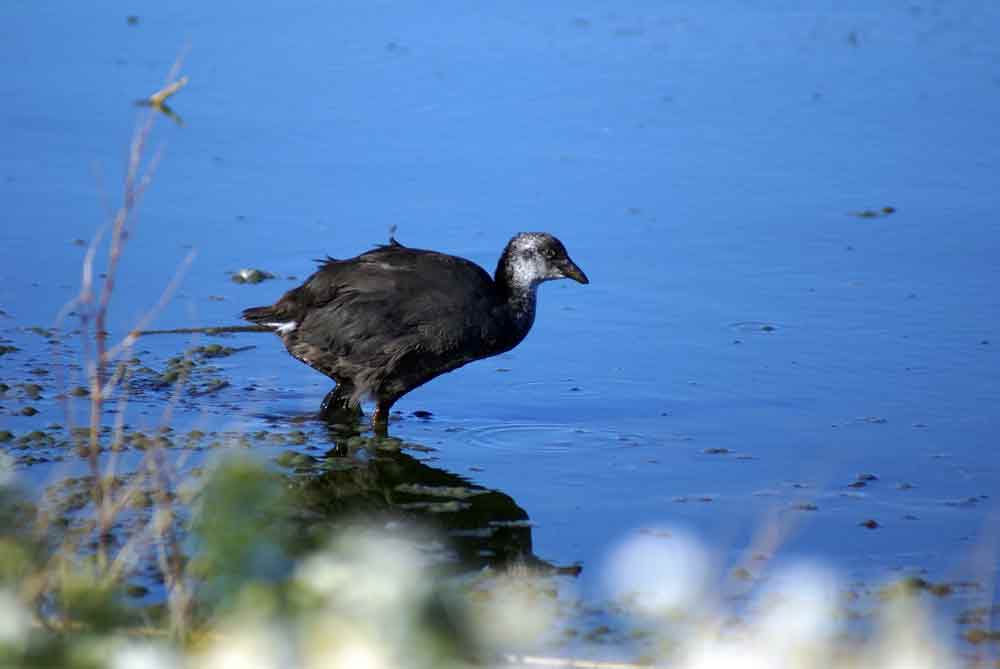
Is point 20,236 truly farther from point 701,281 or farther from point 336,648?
point 336,648

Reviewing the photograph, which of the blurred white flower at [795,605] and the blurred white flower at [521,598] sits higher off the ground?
the blurred white flower at [795,605]

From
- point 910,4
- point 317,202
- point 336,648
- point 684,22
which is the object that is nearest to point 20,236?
point 317,202

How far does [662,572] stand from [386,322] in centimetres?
240

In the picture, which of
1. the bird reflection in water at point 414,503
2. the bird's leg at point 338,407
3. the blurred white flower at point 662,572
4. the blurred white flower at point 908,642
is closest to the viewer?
the blurred white flower at point 908,642

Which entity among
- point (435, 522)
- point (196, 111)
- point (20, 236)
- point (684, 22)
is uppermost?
point (684, 22)

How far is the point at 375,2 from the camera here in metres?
14.2

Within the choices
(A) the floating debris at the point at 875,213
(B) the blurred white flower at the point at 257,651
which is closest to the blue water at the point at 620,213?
(A) the floating debris at the point at 875,213

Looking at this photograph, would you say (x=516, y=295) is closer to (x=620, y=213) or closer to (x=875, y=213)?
(x=620, y=213)

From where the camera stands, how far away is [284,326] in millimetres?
Answer: 7758

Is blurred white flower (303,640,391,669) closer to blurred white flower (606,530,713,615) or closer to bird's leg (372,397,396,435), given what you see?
blurred white flower (606,530,713,615)

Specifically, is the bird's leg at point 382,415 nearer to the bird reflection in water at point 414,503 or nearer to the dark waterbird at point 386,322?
the dark waterbird at point 386,322

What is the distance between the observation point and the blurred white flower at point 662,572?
17.1ft

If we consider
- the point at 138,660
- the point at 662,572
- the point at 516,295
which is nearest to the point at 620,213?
the point at 516,295

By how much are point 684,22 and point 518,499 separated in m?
8.13
